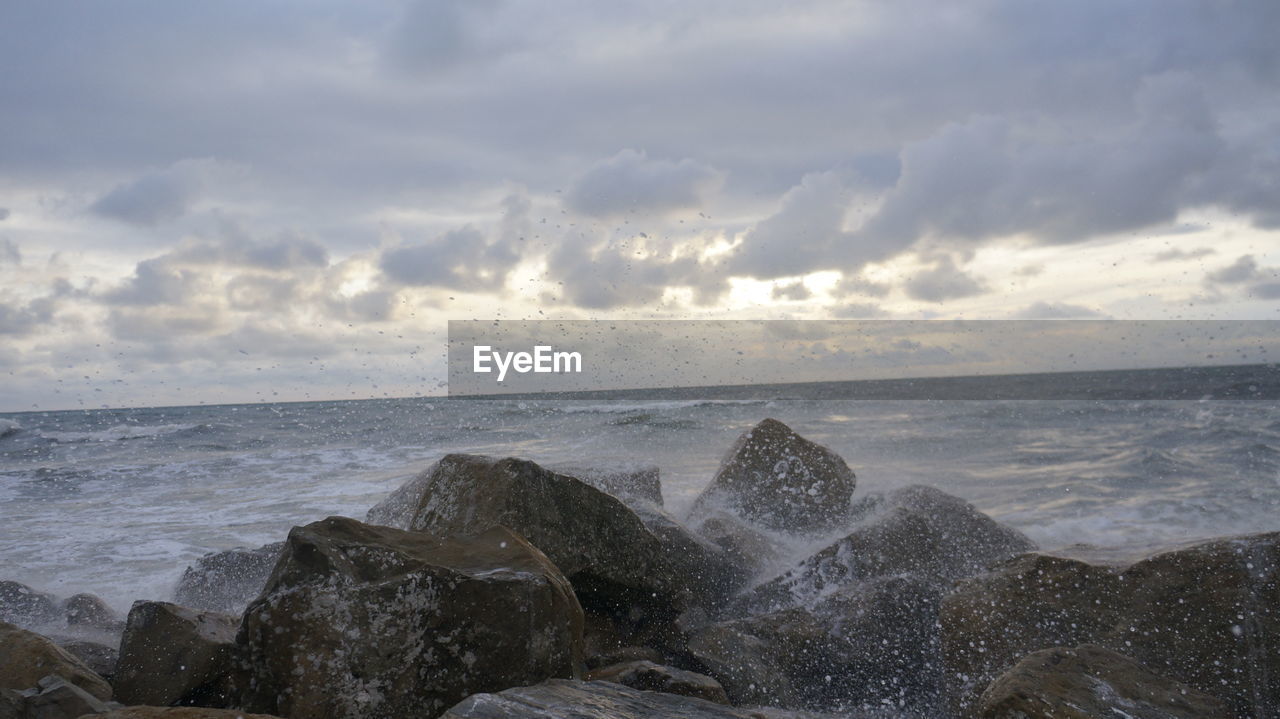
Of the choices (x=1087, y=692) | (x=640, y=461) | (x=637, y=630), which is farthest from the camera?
(x=640, y=461)

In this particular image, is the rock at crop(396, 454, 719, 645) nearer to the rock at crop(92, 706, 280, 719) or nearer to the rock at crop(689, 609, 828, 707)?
the rock at crop(689, 609, 828, 707)

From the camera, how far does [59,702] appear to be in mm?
2664

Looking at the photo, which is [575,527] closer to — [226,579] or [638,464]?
[638,464]

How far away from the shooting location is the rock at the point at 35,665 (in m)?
2.96

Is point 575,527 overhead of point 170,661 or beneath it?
overhead

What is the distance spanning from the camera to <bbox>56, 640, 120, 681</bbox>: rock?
3.62 m

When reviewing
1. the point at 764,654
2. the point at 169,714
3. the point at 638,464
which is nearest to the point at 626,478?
the point at 638,464

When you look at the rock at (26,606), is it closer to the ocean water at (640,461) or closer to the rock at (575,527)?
the ocean water at (640,461)

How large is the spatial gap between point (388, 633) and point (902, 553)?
342 centimetres

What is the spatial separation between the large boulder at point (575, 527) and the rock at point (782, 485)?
8.79 ft

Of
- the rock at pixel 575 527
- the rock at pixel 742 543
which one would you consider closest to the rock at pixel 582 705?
the rock at pixel 575 527

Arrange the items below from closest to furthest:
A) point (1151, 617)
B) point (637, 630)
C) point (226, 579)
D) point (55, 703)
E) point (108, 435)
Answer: point (55, 703), point (1151, 617), point (637, 630), point (226, 579), point (108, 435)

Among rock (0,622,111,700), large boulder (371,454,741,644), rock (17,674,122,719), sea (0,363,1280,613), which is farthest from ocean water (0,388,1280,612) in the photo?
rock (17,674,122,719)

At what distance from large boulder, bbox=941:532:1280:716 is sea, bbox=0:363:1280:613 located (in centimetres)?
68
